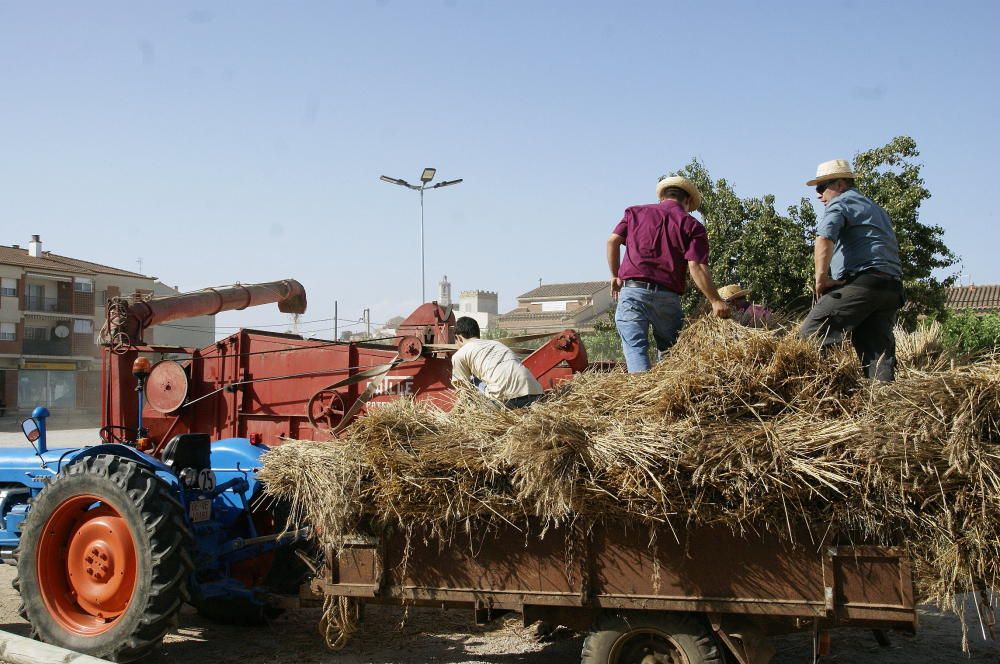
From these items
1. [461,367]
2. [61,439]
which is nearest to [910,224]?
[461,367]

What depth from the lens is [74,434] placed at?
98.6ft

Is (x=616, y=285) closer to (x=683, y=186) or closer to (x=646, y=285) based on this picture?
(x=646, y=285)

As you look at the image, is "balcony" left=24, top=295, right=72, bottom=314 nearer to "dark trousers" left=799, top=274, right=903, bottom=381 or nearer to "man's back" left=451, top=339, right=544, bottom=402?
"man's back" left=451, top=339, right=544, bottom=402

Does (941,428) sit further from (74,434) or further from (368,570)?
(74,434)

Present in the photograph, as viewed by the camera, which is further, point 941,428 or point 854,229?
point 854,229

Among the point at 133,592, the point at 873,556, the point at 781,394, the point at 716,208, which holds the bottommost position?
the point at 133,592

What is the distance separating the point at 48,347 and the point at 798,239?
43.8 m

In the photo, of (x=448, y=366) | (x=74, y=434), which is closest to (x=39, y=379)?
(x=74, y=434)

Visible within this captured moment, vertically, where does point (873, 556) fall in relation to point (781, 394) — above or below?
below

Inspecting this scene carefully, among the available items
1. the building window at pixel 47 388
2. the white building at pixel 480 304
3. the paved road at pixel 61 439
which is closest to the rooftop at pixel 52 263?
the building window at pixel 47 388

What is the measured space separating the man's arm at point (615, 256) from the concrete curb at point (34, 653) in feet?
12.9

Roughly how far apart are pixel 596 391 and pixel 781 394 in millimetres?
980

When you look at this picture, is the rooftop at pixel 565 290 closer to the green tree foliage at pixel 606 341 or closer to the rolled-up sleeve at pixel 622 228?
the green tree foliage at pixel 606 341

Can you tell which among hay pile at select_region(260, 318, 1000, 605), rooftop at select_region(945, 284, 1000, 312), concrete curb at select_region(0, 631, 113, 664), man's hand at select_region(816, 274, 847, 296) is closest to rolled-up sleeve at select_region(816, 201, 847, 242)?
man's hand at select_region(816, 274, 847, 296)
